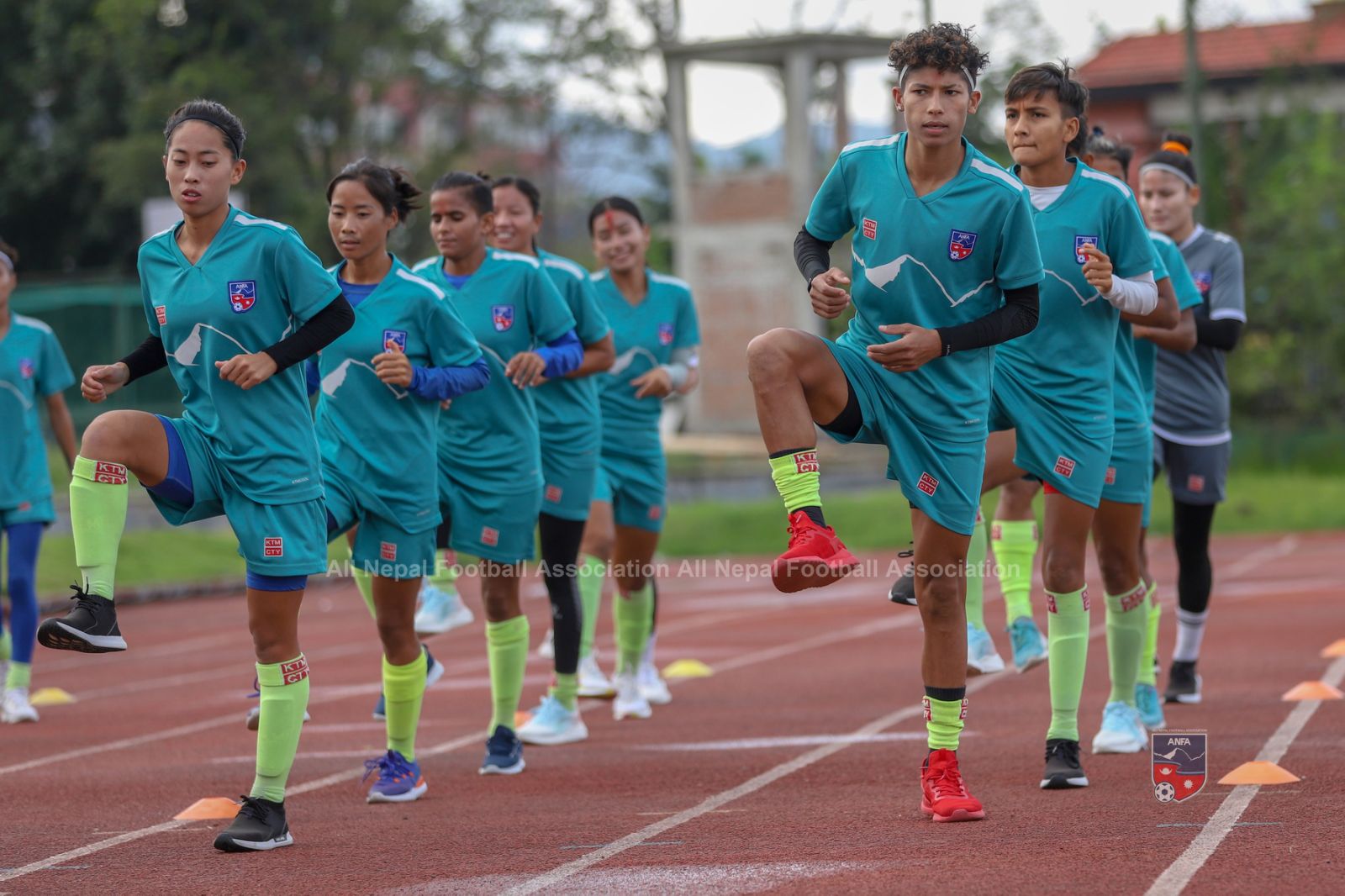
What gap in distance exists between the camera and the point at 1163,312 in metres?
7.21

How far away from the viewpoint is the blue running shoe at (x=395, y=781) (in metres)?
7.09

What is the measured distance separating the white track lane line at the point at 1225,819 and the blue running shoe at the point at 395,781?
292 cm

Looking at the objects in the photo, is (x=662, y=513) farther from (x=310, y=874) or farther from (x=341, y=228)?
(x=310, y=874)

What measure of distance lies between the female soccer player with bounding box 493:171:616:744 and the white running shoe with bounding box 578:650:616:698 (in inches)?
52.4

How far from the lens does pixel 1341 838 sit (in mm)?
5531

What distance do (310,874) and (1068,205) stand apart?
3.64 m

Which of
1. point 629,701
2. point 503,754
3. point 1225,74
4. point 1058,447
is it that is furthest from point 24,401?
point 1225,74

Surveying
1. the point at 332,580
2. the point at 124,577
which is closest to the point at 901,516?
the point at 332,580

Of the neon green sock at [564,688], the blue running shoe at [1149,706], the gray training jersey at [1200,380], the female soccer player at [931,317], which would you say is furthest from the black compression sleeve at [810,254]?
the gray training jersey at [1200,380]

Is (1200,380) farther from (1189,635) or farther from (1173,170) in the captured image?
(1189,635)

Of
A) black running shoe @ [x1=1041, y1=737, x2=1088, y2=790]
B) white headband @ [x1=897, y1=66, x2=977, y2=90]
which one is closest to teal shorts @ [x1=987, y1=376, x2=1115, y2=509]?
black running shoe @ [x1=1041, y1=737, x2=1088, y2=790]

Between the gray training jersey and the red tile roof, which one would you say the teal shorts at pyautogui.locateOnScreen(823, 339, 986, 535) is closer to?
the gray training jersey

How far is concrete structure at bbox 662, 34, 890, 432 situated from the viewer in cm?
3772

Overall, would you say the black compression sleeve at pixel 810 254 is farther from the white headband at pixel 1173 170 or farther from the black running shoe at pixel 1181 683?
the black running shoe at pixel 1181 683
